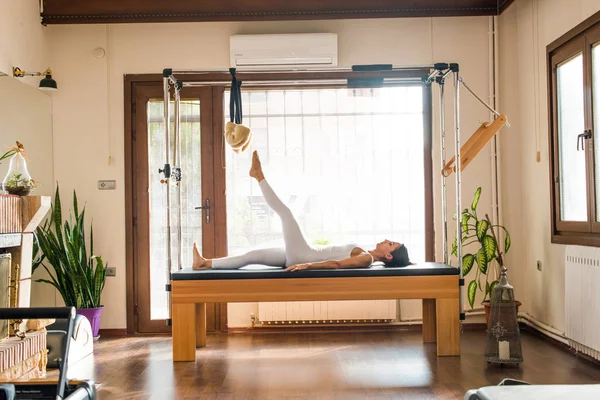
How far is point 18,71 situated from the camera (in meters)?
4.75

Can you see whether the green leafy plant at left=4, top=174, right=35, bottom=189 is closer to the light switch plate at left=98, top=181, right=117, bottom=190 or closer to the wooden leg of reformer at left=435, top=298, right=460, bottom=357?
the light switch plate at left=98, top=181, right=117, bottom=190

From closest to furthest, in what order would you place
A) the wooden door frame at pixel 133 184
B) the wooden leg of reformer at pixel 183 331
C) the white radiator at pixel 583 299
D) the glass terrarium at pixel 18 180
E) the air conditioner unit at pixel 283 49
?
1. the glass terrarium at pixel 18 180
2. the white radiator at pixel 583 299
3. the wooden leg of reformer at pixel 183 331
4. the air conditioner unit at pixel 283 49
5. the wooden door frame at pixel 133 184

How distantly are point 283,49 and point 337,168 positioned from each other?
1.04m

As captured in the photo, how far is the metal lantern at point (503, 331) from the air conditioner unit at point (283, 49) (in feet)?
7.54

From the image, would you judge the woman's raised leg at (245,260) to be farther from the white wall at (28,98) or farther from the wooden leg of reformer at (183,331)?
the white wall at (28,98)

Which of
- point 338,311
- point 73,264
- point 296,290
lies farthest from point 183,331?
point 338,311

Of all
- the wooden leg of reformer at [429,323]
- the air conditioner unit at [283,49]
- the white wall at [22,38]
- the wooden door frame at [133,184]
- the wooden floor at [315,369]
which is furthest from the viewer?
the wooden door frame at [133,184]

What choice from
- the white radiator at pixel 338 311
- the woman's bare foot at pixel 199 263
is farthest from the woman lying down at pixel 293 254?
the white radiator at pixel 338 311

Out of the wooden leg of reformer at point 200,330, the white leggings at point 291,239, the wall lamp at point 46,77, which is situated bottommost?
the wooden leg of reformer at point 200,330

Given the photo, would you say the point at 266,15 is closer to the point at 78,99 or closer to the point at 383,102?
the point at 383,102

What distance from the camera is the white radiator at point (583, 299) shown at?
158 inches

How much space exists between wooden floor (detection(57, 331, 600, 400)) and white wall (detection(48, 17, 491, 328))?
2.54ft

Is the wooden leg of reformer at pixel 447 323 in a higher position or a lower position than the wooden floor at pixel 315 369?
higher

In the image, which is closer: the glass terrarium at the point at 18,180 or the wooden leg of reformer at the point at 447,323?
the glass terrarium at the point at 18,180
